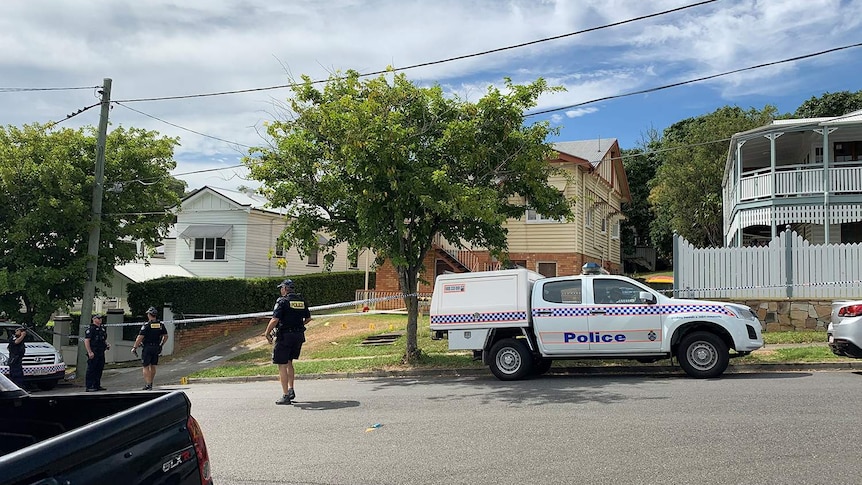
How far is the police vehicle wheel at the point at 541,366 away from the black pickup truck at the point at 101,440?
8996mm

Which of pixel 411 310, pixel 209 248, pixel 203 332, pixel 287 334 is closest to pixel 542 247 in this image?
pixel 203 332

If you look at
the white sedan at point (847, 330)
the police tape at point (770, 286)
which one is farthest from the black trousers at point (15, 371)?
the white sedan at point (847, 330)

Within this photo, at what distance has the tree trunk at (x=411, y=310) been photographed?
46.7ft

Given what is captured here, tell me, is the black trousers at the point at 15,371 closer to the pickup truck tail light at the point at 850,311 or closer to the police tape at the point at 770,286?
the police tape at the point at 770,286

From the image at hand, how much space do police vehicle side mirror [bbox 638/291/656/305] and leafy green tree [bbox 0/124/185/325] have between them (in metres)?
15.2

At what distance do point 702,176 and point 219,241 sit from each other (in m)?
25.5

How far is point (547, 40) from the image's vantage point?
13.7m

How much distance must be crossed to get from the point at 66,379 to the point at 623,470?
60.0 feet

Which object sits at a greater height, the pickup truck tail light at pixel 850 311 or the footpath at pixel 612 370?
the pickup truck tail light at pixel 850 311

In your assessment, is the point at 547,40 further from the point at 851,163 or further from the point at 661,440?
the point at 851,163

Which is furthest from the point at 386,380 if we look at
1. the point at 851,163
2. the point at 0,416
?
the point at 851,163

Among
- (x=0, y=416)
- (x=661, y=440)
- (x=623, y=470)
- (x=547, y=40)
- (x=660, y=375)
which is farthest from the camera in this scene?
(x=547, y=40)

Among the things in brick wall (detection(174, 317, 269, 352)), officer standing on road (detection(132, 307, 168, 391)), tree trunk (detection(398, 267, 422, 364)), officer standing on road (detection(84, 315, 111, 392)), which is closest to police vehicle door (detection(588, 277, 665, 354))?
tree trunk (detection(398, 267, 422, 364))

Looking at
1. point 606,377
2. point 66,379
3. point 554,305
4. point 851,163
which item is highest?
point 851,163
